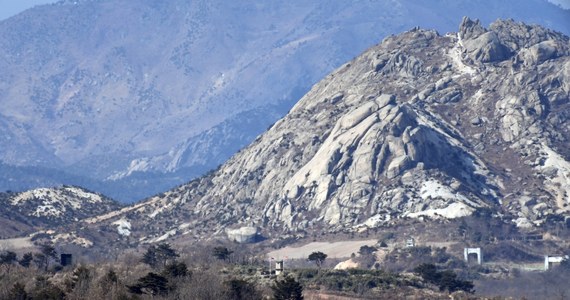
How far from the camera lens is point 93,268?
179 m

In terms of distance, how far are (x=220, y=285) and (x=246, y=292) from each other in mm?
2782

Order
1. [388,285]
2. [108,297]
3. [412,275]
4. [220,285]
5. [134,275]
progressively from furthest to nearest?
1. [412,275]
2. [388,285]
3. [134,275]
4. [220,285]
5. [108,297]

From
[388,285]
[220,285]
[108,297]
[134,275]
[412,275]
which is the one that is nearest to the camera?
[108,297]

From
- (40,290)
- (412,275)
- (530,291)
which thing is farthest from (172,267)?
(530,291)

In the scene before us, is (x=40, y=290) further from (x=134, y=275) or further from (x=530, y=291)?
(x=530, y=291)

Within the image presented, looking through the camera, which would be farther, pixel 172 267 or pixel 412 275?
pixel 412 275

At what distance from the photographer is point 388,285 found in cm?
18100

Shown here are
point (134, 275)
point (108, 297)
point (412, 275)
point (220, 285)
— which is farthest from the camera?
point (412, 275)

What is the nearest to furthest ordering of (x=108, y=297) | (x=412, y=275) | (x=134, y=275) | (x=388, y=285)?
(x=108, y=297)
(x=134, y=275)
(x=388, y=285)
(x=412, y=275)

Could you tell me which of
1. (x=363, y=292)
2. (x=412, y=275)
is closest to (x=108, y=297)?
(x=363, y=292)

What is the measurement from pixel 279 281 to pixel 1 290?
32.4 meters

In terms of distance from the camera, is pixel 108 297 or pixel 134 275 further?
pixel 134 275

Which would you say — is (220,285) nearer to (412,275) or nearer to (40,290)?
(40,290)

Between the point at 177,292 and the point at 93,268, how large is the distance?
27.3 metres
